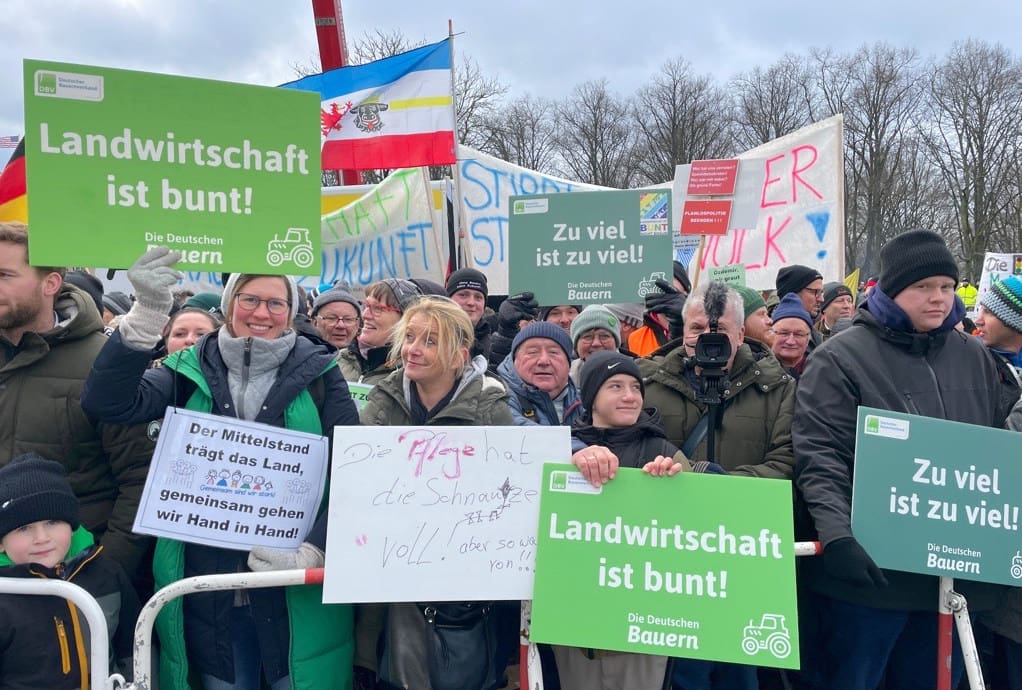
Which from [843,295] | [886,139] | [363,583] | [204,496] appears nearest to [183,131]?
[204,496]

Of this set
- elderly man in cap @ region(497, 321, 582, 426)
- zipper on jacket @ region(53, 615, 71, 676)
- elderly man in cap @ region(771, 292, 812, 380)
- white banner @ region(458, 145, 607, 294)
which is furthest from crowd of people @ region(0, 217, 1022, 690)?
white banner @ region(458, 145, 607, 294)

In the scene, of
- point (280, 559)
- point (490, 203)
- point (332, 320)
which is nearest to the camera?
point (280, 559)

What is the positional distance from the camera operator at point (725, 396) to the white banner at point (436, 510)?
0.83 meters

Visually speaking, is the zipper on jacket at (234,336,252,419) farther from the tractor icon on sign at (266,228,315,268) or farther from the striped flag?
the striped flag

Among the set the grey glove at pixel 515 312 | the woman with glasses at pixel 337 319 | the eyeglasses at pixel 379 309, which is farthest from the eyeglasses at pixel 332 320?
the grey glove at pixel 515 312

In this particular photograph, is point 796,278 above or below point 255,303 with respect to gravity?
above

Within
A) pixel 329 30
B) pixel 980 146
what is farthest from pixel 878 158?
pixel 329 30

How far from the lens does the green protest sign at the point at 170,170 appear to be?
A: 8.07ft

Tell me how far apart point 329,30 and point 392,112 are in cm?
336

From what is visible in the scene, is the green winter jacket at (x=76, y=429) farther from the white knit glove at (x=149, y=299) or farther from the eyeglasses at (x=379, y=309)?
the eyeglasses at (x=379, y=309)

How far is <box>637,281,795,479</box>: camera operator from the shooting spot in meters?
3.06

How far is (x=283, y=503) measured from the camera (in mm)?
2600

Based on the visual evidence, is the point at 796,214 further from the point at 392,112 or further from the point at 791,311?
the point at 392,112

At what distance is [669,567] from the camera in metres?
2.44
